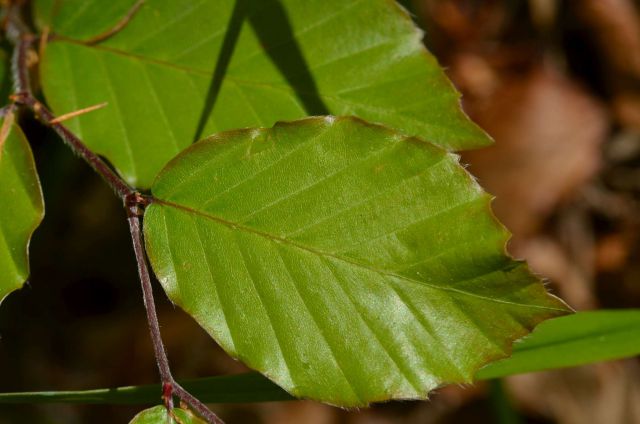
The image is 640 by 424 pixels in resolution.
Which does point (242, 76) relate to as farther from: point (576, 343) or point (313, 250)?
point (576, 343)

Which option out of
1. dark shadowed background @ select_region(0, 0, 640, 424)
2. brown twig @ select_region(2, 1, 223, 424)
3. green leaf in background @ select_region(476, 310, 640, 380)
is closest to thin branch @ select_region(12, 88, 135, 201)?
brown twig @ select_region(2, 1, 223, 424)

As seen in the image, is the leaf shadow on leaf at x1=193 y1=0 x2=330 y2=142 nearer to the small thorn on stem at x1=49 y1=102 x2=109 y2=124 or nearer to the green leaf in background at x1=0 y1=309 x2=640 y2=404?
the small thorn on stem at x1=49 y1=102 x2=109 y2=124

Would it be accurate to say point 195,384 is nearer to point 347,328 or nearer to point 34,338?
point 347,328

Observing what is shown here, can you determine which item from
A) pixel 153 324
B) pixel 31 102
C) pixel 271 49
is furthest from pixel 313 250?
pixel 31 102

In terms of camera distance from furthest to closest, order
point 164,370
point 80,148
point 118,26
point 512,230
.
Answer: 1. point 512,230
2. point 118,26
3. point 80,148
4. point 164,370

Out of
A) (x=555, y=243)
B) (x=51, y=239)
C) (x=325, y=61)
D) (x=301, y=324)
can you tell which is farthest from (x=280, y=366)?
(x=555, y=243)

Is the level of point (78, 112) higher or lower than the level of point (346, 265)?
higher
